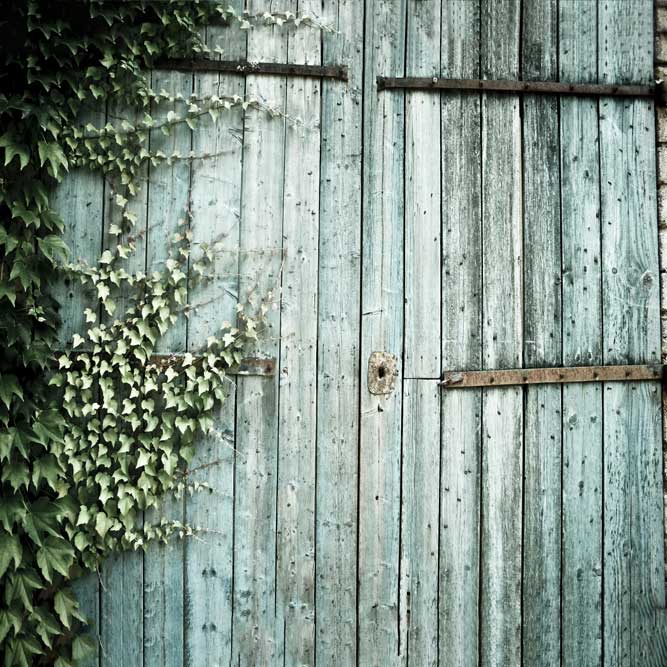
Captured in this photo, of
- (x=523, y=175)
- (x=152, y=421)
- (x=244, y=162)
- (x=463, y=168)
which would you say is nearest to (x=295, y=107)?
(x=244, y=162)

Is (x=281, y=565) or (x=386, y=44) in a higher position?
(x=386, y=44)

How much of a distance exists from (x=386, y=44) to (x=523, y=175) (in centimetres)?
77

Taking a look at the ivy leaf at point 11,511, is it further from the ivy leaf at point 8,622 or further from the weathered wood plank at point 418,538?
the weathered wood plank at point 418,538

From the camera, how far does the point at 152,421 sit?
8.04ft

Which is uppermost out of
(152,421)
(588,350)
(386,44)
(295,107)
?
(386,44)

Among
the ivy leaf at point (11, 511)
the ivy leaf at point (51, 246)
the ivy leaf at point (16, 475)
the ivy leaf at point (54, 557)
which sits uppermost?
the ivy leaf at point (51, 246)

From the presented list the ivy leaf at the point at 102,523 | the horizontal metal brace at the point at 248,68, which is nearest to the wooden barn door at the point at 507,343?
the horizontal metal brace at the point at 248,68

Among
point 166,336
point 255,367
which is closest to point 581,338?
point 255,367

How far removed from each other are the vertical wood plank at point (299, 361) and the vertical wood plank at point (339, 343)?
3 cm

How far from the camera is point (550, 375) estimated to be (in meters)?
2.65

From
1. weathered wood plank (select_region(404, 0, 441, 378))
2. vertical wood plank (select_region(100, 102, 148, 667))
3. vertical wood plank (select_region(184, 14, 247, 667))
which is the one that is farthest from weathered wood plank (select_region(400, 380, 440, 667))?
vertical wood plank (select_region(100, 102, 148, 667))

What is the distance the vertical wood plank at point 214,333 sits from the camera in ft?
8.28

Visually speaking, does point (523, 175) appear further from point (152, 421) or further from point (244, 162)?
point (152, 421)

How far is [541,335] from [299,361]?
3.27ft
